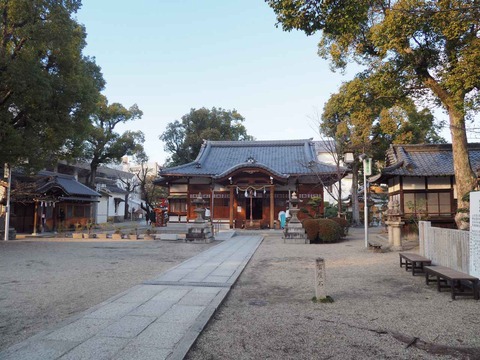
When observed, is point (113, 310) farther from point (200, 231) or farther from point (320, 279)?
point (200, 231)

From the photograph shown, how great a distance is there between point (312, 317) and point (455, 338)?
5.79ft

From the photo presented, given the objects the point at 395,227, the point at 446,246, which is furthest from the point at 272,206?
the point at 446,246

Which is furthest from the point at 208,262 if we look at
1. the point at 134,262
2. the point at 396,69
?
the point at 396,69

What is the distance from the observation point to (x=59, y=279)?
7.71 metres

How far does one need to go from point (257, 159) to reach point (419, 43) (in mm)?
18654

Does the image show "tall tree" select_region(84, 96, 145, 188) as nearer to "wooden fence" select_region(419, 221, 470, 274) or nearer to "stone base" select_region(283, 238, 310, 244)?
"stone base" select_region(283, 238, 310, 244)

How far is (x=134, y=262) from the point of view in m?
10.2

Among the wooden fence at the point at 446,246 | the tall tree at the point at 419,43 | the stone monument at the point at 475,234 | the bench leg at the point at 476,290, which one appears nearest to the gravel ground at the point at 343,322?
the bench leg at the point at 476,290

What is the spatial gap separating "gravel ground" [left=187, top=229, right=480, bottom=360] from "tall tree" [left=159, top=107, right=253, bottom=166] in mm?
30269

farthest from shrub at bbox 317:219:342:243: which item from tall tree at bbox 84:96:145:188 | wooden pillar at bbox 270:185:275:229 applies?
tall tree at bbox 84:96:145:188

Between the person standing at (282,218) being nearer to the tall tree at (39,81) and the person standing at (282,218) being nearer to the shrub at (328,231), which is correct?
the shrub at (328,231)

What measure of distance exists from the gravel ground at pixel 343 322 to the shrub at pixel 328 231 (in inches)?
302

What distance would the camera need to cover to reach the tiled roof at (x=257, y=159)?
79.3 ft

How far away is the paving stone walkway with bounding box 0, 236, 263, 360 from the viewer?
3.61 m
